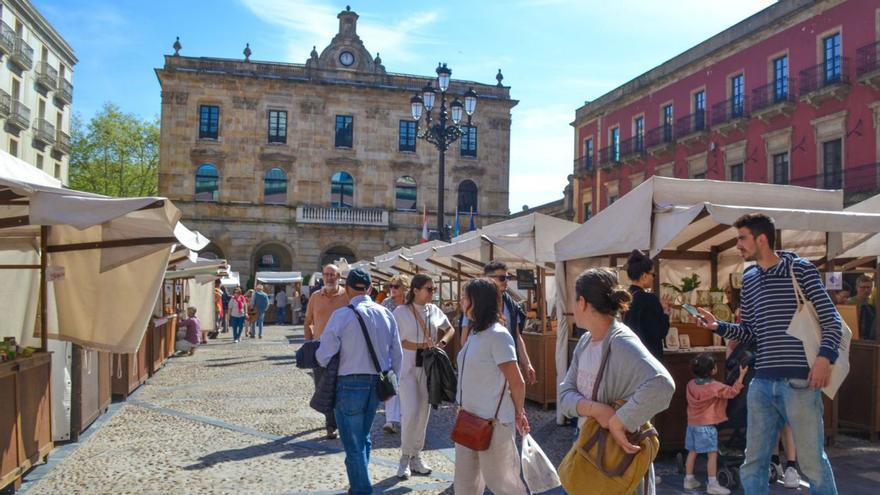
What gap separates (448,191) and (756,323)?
36671 millimetres

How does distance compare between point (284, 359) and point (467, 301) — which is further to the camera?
point (284, 359)

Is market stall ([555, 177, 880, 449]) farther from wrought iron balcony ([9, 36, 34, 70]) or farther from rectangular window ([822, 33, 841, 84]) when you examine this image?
wrought iron balcony ([9, 36, 34, 70])

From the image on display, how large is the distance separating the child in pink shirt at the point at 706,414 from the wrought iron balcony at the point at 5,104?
33215mm

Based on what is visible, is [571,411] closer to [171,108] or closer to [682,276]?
[682,276]

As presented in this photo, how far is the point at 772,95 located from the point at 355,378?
24497mm

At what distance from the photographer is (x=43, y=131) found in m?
36.0

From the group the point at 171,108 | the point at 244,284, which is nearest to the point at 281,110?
the point at 171,108

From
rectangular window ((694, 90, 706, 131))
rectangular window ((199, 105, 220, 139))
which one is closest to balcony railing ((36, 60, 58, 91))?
rectangular window ((199, 105, 220, 139))

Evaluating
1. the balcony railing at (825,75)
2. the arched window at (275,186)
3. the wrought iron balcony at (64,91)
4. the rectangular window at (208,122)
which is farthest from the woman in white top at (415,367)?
the wrought iron balcony at (64,91)

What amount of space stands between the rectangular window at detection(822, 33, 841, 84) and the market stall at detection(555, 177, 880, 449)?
1733 cm

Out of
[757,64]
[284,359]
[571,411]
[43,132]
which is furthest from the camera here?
[43,132]

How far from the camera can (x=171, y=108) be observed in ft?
122

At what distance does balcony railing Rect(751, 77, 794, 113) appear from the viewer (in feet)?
81.7

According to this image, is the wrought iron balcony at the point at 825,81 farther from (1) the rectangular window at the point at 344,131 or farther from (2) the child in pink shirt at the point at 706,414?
(1) the rectangular window at the point at 344,131
